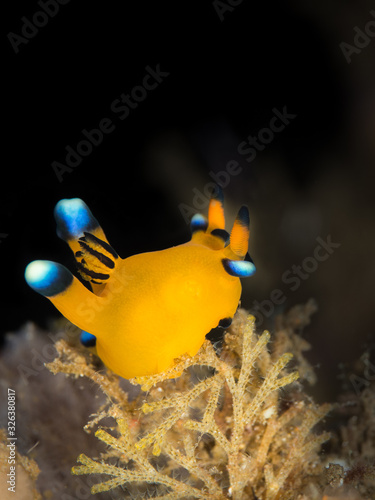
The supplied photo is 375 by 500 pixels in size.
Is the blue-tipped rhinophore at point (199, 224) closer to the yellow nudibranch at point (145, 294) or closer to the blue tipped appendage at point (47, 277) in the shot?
the yellow nudibranch at point (145, 294)

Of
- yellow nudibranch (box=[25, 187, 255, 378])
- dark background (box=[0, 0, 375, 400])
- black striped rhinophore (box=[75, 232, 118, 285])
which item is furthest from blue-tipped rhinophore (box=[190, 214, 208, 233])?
dark background (box=[0, 0, 375, 400])

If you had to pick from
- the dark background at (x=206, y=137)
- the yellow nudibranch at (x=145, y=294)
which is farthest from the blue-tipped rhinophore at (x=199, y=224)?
the dark background at (x=206, y=137)

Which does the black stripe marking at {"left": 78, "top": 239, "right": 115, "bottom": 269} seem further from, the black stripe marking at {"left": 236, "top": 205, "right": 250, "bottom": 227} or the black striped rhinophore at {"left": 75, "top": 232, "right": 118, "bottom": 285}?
the black stripe marking at {"left": 236, "top": 205, "right": 250, "bottom": 227}

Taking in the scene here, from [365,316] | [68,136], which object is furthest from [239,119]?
[365,316]

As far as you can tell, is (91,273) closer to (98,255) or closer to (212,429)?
(98,255)

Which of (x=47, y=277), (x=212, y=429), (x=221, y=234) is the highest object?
(x=221, y=234)

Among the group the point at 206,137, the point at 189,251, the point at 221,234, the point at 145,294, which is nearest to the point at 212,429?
the point at 145,294
